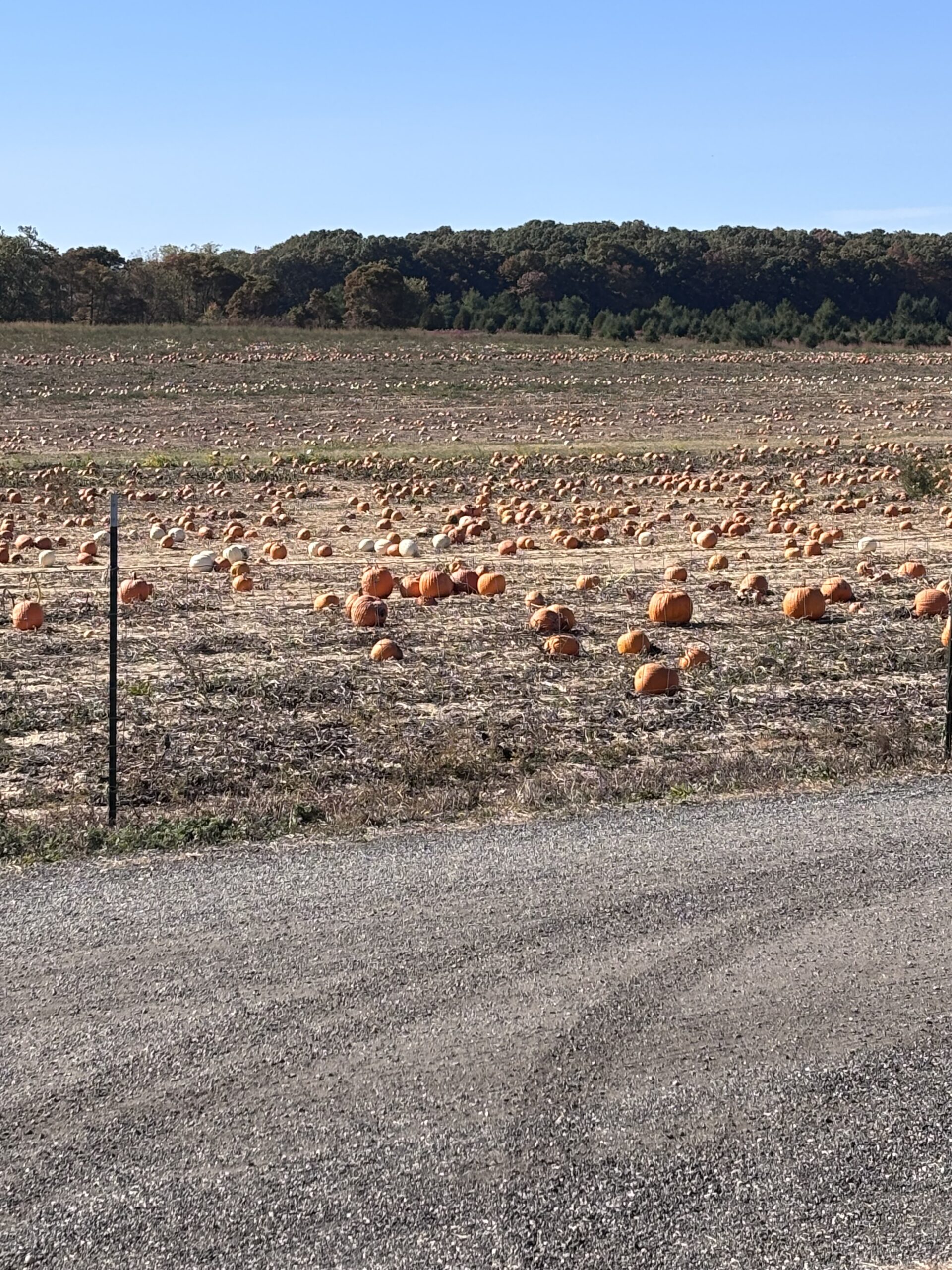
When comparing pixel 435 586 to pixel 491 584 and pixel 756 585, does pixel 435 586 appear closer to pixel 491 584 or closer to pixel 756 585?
pixel 491 584

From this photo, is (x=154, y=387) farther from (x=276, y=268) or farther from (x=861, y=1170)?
(x=276, y=268)

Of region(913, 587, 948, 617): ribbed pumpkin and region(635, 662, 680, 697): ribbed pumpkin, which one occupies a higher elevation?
region(913, 587, 948, 617): ribbed pumpkin

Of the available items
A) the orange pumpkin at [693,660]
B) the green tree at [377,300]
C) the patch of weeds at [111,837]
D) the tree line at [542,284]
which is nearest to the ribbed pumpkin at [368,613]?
the orange pumpkin at [693,660]

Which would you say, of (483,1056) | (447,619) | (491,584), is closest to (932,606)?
(491,584)

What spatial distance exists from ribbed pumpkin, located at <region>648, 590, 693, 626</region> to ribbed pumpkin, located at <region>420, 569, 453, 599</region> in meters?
2.04

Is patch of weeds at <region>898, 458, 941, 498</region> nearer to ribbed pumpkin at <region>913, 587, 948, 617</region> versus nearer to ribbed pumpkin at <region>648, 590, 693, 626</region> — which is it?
ribbed pumpkin at <region>913, 587, 948, 617</region>

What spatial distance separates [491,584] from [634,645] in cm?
288

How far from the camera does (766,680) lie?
9711 mm

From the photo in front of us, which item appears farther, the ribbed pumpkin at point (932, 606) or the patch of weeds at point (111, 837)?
the ribbed pumpkin at point (932, 606)

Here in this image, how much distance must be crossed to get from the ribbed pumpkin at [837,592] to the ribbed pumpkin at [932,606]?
0.69 metres

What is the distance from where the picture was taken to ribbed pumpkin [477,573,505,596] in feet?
43.4

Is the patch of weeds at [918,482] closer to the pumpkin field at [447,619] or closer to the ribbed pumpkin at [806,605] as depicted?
the pumpkin field at [447,619]

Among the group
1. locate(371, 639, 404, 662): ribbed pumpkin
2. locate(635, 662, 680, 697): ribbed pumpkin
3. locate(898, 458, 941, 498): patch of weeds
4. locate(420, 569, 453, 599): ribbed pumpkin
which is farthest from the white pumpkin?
locate(898, 458, 941, 498): patch of weeds

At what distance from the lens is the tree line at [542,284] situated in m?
62.0
